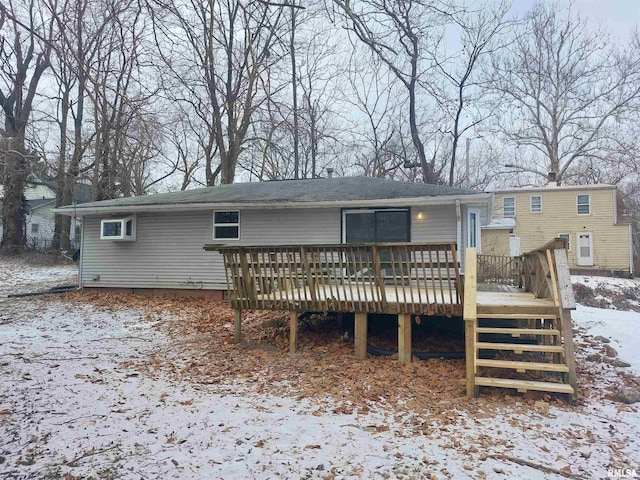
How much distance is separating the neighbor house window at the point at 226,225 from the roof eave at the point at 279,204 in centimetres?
39

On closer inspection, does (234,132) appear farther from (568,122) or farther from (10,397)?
(568,122)

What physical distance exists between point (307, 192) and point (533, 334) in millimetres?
6471

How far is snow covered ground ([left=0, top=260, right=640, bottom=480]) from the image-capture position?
2531 millimetres

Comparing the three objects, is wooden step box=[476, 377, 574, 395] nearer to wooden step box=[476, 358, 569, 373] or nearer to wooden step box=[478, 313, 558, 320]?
wooden step box=[476, 358, 569, 373]

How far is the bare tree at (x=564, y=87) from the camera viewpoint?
70.0ft

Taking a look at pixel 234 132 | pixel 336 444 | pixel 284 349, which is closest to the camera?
pixel 336 444

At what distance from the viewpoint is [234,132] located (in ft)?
59.5

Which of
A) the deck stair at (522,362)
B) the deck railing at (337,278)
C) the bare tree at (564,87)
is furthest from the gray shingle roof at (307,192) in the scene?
the bare tree at (564,87)

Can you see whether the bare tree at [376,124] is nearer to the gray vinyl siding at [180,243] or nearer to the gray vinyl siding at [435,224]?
the gray vinyl siding at [180,243]

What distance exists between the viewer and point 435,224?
8.71m

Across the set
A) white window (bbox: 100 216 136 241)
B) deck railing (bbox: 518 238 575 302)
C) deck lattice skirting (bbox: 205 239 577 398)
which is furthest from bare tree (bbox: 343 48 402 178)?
deck lattice skirting (bbox: 205 239 577 398)

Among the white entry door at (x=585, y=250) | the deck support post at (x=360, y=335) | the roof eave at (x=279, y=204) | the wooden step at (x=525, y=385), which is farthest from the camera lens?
the white entry door at (x=585, y=250)

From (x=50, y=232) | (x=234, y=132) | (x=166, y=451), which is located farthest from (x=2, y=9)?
(x=50, y=232)

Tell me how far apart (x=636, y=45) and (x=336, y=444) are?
89.3 feet
